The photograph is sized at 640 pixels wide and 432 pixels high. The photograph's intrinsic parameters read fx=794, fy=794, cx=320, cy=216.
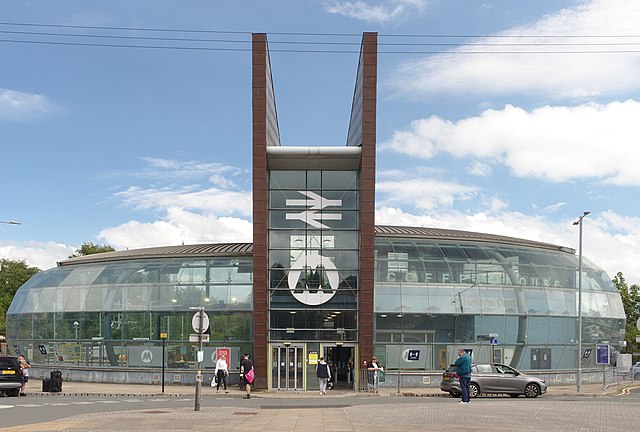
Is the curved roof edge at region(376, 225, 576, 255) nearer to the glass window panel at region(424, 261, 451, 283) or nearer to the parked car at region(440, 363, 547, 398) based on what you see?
the glass window panel at region(424, 261, 451, 283)

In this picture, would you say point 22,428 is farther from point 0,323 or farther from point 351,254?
point 0,323

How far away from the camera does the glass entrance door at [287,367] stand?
40.4 meters

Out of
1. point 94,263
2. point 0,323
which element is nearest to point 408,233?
point 94,263

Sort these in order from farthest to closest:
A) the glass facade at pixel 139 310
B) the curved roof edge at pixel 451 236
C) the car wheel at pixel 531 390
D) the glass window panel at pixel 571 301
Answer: the glass window panel at pixel 571 301, the curved roof edge at pixel 451 236, the glass facade at pixel 139 310, the car wheel at pixel 531 390

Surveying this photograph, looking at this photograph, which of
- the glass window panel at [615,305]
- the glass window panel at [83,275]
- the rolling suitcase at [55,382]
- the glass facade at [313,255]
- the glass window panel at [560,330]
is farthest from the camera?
the glass window panel at [615,305]

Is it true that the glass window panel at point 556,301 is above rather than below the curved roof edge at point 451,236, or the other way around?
below

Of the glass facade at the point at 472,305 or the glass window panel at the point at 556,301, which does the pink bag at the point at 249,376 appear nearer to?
the glass facade at the point at 472,305

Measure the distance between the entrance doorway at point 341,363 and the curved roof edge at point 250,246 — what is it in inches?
317

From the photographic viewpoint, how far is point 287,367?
133ft

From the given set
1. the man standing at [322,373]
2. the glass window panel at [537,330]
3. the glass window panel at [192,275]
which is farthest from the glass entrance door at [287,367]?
the glass window panel at [537,330]

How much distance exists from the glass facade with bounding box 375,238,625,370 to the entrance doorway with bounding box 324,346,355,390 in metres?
2.31

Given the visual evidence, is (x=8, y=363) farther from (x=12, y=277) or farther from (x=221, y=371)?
(x=12, y=277)

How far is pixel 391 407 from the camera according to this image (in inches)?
1061

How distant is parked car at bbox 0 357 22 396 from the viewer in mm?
34125
